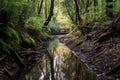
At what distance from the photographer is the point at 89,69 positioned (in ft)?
36.3

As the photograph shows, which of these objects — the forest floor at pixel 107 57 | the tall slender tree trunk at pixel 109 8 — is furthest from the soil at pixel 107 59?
the tall slender tree trunk at pixel 109 8

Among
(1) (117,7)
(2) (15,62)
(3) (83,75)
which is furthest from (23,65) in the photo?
(1) (117,7)

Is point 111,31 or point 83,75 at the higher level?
point 111,31

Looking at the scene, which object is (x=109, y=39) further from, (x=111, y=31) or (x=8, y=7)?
(x=8, y=7)

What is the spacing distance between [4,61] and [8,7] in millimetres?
3500

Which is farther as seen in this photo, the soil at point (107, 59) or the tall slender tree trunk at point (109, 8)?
the tall slender tree trunk at point (109, 8)

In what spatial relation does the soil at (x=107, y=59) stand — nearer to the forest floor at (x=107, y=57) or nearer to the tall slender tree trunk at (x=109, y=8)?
the forest floor at (x=107, y=57)

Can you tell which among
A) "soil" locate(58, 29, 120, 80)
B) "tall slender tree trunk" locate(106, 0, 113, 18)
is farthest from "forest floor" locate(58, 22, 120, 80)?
"tall slender tree trunk" locate(106, 0, 113, 18)

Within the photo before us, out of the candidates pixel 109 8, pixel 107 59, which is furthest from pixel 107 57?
pixel 109 8

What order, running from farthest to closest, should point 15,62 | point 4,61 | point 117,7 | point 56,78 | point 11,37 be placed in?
point 117,7 → point 11,37 → point 15,62 → point 4,61 → point 56,78

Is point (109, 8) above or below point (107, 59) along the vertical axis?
above

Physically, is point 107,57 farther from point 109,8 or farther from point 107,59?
point 109,8

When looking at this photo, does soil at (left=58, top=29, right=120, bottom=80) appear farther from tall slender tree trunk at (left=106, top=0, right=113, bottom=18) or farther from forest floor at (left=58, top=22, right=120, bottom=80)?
tall slender tree trunk at (left=106, top=0, right=113, bottom=18)

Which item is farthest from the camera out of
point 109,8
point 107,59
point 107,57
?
point 109,8
